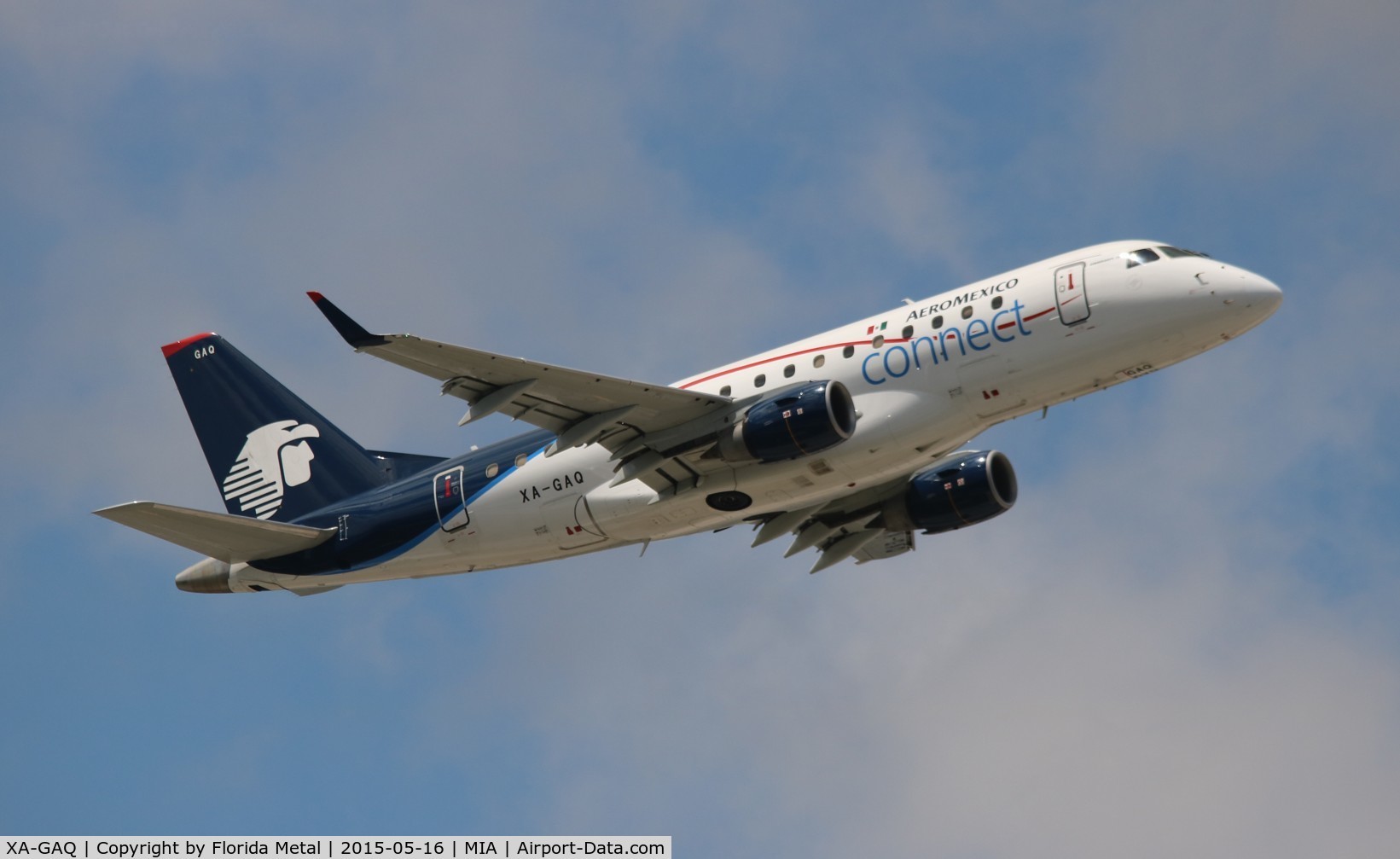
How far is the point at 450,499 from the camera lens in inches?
1759

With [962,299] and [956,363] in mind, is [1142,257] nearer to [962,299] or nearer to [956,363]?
[962,299]

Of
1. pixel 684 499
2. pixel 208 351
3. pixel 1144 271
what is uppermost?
pixel 208 351

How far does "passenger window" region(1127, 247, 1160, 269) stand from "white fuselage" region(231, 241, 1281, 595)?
0.07 m

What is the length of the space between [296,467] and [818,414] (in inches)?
722

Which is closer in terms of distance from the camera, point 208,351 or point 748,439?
point 748,439

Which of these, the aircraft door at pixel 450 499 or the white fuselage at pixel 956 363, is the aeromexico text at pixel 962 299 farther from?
the aircraft door at pixel 450 499

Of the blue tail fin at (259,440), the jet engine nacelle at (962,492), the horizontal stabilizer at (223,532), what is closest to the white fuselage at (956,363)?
the jet engine nacelle at (962,492)

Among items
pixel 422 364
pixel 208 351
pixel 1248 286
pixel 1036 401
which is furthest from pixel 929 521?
pixel 208 351

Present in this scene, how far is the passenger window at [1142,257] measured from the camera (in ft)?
128

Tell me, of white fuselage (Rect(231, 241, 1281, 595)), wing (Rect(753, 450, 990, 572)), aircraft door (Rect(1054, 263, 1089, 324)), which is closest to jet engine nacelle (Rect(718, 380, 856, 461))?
white fuselage (Rect(231, 241, 1281, 595))

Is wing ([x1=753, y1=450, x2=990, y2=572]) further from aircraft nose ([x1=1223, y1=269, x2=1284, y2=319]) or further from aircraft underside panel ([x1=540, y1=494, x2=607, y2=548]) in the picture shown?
aircraft nose ([x1=1223, y1=269, x2=1284, y2=319])

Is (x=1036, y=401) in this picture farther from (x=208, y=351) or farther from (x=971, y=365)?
(x=208, y=351)

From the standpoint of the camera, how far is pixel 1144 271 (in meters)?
38.8

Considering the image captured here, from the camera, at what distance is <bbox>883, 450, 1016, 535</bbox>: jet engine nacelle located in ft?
149
